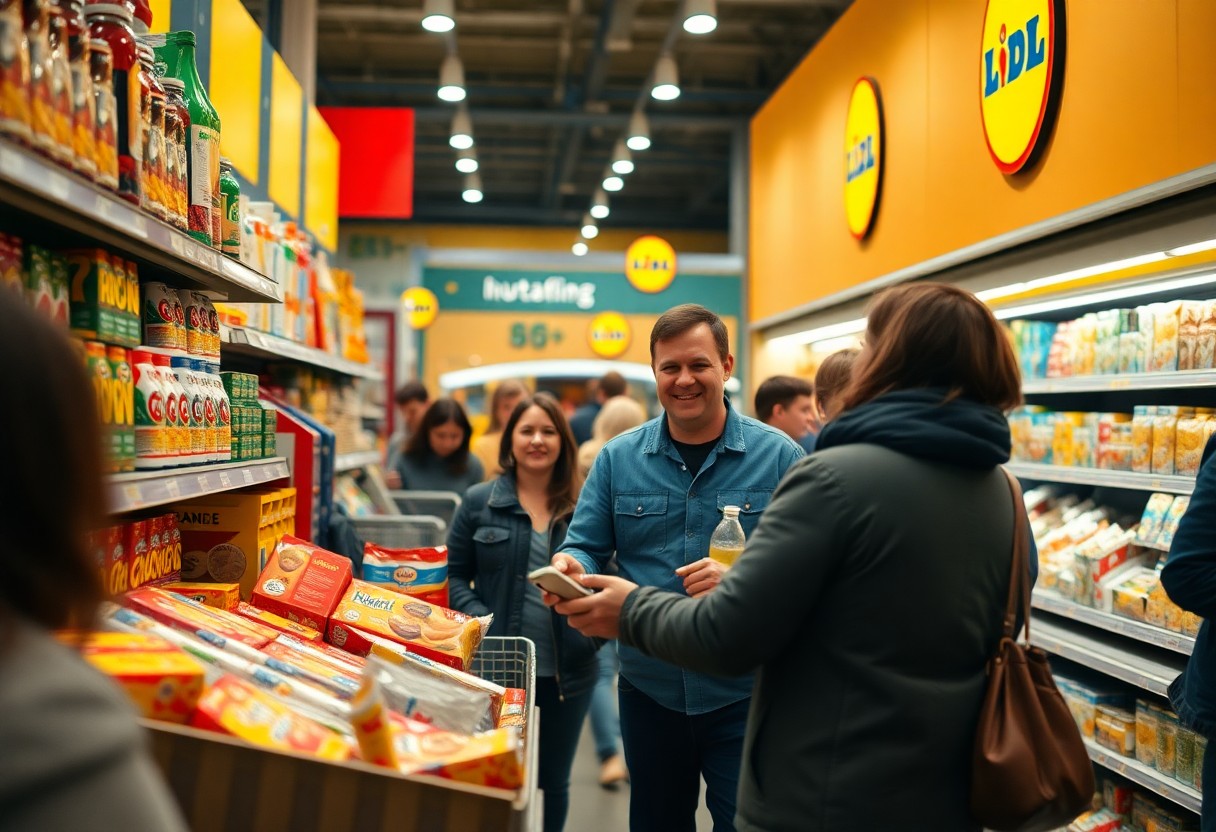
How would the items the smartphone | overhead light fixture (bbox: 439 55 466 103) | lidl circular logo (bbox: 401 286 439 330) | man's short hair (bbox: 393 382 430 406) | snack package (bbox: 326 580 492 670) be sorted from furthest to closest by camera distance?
1. lidl circular logo (bbox: 401 286 439 330)
2. overhead light fixture (bbox: 439 55 466 103)
3. man's short hair (bbox: 393 382 430 406)
4. snack package (bbox: 326 580 492 670)
5. the smartphone

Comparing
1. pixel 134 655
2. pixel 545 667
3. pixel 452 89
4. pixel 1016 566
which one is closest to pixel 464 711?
pixel 134 655

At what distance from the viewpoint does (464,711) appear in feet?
6.09

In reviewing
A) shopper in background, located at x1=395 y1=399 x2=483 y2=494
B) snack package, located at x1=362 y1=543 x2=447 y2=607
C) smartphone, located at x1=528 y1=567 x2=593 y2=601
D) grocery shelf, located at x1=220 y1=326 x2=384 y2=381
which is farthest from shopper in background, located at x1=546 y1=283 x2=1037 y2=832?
shopper in background, located at x1=395 y1=399 x2=483 y2=494

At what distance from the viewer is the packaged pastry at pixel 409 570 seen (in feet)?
10.2

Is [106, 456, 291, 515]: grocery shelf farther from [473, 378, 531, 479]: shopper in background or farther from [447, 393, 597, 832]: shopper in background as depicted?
[473, 378, 531, 479]: shopper in background

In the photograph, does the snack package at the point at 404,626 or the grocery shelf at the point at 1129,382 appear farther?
the grocery shelf at the point at 1129,382

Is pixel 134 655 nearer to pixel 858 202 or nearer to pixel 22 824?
pixel 22 824

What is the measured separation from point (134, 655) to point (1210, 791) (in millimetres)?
2375

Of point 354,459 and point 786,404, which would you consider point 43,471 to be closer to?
point 786,404

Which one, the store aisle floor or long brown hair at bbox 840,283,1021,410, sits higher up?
long brown hair at bbox 840,283,1021,410

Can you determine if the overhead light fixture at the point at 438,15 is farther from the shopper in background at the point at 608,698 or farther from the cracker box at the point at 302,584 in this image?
the cracker box at the point at 302,584

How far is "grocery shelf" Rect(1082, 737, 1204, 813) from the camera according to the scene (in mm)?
3414

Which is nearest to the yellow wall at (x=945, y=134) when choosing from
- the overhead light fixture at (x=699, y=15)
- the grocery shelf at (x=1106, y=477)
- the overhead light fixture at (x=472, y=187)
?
the overhead light fixture at (x=699, y=15)

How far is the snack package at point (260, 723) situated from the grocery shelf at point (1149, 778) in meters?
2.96
